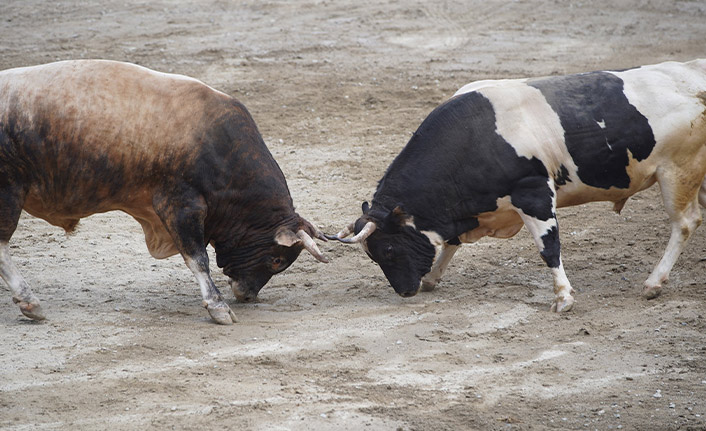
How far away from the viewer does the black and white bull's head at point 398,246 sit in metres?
7.66

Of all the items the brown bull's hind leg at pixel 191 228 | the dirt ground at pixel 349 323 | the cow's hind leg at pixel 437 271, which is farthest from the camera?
the cow's hind leg at pixel 437 271

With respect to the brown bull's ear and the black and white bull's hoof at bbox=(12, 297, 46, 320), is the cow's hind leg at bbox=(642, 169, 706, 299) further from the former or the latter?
the black and white bull's hoof at bbox=(12, 297, 46, 320)

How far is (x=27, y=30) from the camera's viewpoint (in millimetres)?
15773

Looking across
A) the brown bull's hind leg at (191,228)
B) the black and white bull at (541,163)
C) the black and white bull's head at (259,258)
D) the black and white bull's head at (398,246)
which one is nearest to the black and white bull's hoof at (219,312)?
the brown bull's hind leg at (191,228)

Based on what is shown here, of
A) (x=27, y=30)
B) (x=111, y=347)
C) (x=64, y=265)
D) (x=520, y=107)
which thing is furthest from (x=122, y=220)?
(x=27, y=30)

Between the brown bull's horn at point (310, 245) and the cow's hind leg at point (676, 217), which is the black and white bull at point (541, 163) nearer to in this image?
the cow's hind leg at point (676, 217)

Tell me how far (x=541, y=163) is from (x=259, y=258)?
2476 millimetres

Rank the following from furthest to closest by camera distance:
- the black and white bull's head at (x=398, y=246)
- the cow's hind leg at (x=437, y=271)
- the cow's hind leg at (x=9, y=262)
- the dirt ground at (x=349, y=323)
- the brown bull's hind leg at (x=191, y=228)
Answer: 1. the cow's hind leg at (x=437, y=271)
2. the black and white bull's head at (x=398, y=246)
3. the brown bull's hind leg at (x=191, y=228)
4. the cow's hind leg at (x=9, y=262)
5. the dirt ground at (x=349, y=323)

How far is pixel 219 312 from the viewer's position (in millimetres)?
7305

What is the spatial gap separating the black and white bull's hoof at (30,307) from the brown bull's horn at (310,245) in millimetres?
2134

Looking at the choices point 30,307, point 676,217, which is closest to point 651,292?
point 676,217

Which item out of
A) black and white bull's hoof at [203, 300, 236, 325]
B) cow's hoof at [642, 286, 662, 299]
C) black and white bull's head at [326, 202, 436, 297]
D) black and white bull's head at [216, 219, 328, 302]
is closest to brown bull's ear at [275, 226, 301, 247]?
black and white bull's head at [216, 219, 328, 302]

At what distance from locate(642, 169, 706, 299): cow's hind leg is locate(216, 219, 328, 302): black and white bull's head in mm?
2809

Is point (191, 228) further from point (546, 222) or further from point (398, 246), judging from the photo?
point (546, 222)
